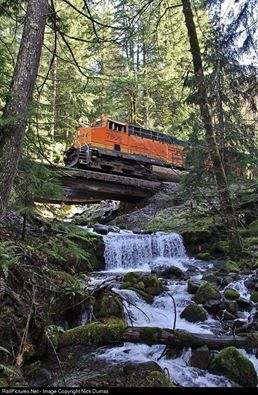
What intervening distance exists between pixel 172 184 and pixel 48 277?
15.1 metres

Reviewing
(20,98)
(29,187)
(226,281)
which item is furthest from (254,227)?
(20,98)

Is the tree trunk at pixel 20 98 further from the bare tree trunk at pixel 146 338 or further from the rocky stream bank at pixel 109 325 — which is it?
the bare tree trunk at pixel 146 338

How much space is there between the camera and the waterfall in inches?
460

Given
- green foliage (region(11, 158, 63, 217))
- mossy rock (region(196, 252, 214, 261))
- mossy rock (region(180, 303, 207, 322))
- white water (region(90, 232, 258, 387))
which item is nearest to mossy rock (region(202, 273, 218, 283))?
white water (region(90, 232, 258, 387))

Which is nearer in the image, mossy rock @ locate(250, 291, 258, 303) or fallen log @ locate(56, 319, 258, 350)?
fallen log @ locate(56, 319, 258, 350)

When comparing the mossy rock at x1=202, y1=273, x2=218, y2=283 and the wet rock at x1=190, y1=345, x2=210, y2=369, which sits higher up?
the mossy rock at x1=202, y1=273, x2=218, y2=283

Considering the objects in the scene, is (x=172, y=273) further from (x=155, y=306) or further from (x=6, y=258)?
(x=6, y=258)

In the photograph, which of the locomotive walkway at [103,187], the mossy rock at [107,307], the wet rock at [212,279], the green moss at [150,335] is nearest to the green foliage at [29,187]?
the mossy rock at [107,307]

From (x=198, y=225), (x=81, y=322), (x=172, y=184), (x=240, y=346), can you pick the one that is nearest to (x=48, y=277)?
(x=81, y=322)

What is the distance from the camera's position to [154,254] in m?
12.4

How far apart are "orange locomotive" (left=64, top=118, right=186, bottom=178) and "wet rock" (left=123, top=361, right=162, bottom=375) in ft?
37.9

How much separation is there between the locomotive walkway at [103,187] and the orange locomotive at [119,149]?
887 millimetres

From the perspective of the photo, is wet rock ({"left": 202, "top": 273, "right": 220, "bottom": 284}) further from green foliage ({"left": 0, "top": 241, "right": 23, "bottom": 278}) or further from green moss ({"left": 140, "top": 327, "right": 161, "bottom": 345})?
green foliage ({"left": 0, "top": 241, "right": 23, "bottom": 278})

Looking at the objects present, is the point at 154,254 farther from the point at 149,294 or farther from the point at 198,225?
the point at 149,294
